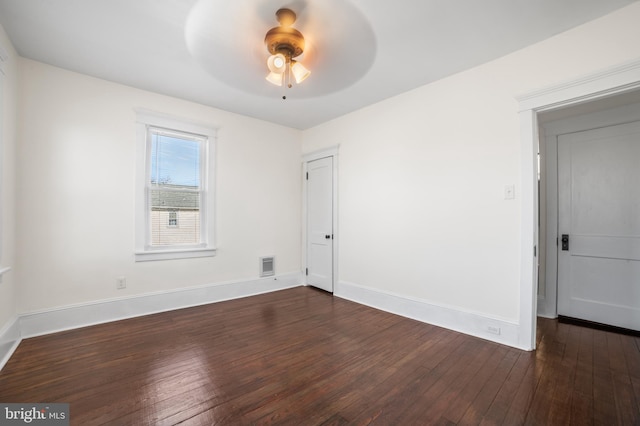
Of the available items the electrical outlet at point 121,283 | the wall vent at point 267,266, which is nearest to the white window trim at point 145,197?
the electrical outlet at point 121,283

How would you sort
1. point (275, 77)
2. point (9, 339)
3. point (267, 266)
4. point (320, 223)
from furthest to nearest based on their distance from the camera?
point (320, 223) → point (267, 266) → point (275, 77) → point (9, 339)

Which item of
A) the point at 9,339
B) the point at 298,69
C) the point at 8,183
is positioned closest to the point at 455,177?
the point at 298,69

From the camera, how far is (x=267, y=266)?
14.8ft

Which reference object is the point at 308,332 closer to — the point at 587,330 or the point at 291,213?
the point at 291,213

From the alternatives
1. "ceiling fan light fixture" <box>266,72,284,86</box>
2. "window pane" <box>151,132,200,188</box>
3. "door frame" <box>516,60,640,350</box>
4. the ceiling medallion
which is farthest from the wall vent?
"door frame" <box>516,60,640,350</box>

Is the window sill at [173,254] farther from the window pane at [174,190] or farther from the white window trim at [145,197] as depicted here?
the window pane at [174,190]

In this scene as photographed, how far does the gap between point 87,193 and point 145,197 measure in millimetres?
552

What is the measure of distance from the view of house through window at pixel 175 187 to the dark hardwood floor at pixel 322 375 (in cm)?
115

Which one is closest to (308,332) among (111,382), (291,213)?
(111,382)

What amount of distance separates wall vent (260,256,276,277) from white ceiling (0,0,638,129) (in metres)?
2.55

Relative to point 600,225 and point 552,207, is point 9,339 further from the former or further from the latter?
point 600,225

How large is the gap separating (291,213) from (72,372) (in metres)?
3.31

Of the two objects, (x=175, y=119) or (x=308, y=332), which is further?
(x=175, y=119)

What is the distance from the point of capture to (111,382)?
2.00 metres
